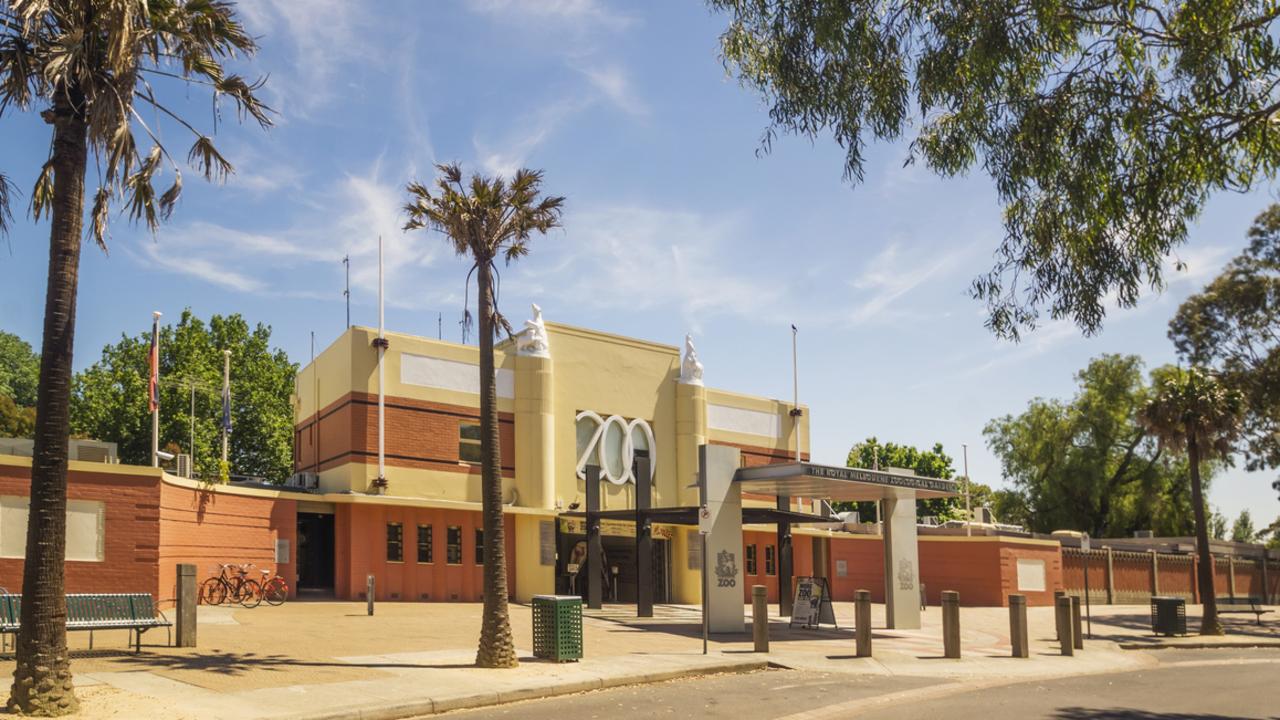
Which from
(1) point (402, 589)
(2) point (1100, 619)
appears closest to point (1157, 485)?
(2) point (1100, 619)

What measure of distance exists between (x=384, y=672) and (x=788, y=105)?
377 inches

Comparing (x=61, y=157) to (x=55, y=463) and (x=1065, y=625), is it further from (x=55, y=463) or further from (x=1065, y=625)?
(x=1065, y=625)

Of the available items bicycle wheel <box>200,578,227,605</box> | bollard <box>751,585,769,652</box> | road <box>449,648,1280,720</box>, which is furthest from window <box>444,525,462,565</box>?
road <box>449,648,1280,720</box>

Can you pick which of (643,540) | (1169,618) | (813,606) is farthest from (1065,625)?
(643,540)

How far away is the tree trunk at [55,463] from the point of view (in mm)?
11734

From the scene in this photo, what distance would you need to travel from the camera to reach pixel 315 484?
1357 inches

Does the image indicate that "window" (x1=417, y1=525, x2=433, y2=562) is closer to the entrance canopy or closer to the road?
the entrance canopy

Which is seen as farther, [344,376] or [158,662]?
[344,376]

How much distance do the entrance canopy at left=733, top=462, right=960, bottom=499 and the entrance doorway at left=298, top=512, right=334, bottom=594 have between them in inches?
570

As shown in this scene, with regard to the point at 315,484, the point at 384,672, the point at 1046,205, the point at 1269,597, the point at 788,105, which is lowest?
the point at 1269,597

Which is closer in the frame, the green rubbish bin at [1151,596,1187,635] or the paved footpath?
the paved footpath

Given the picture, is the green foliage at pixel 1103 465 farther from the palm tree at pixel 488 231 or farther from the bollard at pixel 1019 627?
the palm tree at pixel 488 231

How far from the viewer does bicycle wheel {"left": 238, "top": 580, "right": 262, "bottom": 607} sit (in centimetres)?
2761

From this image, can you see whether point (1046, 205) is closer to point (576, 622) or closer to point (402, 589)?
point (576, 622)
